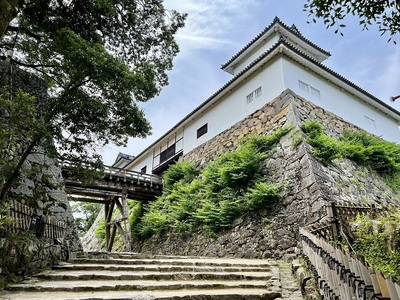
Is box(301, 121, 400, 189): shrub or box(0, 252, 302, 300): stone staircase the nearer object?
box(0, 252, 302, 300): stone staircase

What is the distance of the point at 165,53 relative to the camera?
28.3 feet

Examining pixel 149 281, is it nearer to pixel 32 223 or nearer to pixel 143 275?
pixel 143 275

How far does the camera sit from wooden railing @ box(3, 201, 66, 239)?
17.6ft

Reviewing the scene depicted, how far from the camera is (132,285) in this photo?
4602mm

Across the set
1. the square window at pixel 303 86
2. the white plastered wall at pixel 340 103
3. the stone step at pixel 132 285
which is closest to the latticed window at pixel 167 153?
the white plastered wall at pixel 340 103

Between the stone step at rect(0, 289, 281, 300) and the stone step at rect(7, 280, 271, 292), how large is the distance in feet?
0.38

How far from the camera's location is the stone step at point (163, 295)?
3805 mm

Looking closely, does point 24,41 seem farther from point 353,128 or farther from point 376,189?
point 353,128

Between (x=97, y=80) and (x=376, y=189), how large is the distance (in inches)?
440

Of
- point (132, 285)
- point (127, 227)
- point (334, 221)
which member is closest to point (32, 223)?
point (132, 285)

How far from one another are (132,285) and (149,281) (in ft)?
1.92

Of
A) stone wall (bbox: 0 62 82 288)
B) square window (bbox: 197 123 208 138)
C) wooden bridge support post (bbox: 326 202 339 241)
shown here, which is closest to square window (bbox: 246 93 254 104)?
square window (bbox: 197 123 208 138)

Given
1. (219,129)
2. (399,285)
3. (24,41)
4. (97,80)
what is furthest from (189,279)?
(219,129)

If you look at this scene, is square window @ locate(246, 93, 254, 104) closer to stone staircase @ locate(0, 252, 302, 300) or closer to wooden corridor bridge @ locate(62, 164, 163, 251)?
wooden corridor bridge @ locate(62, 164, 163, 251)
